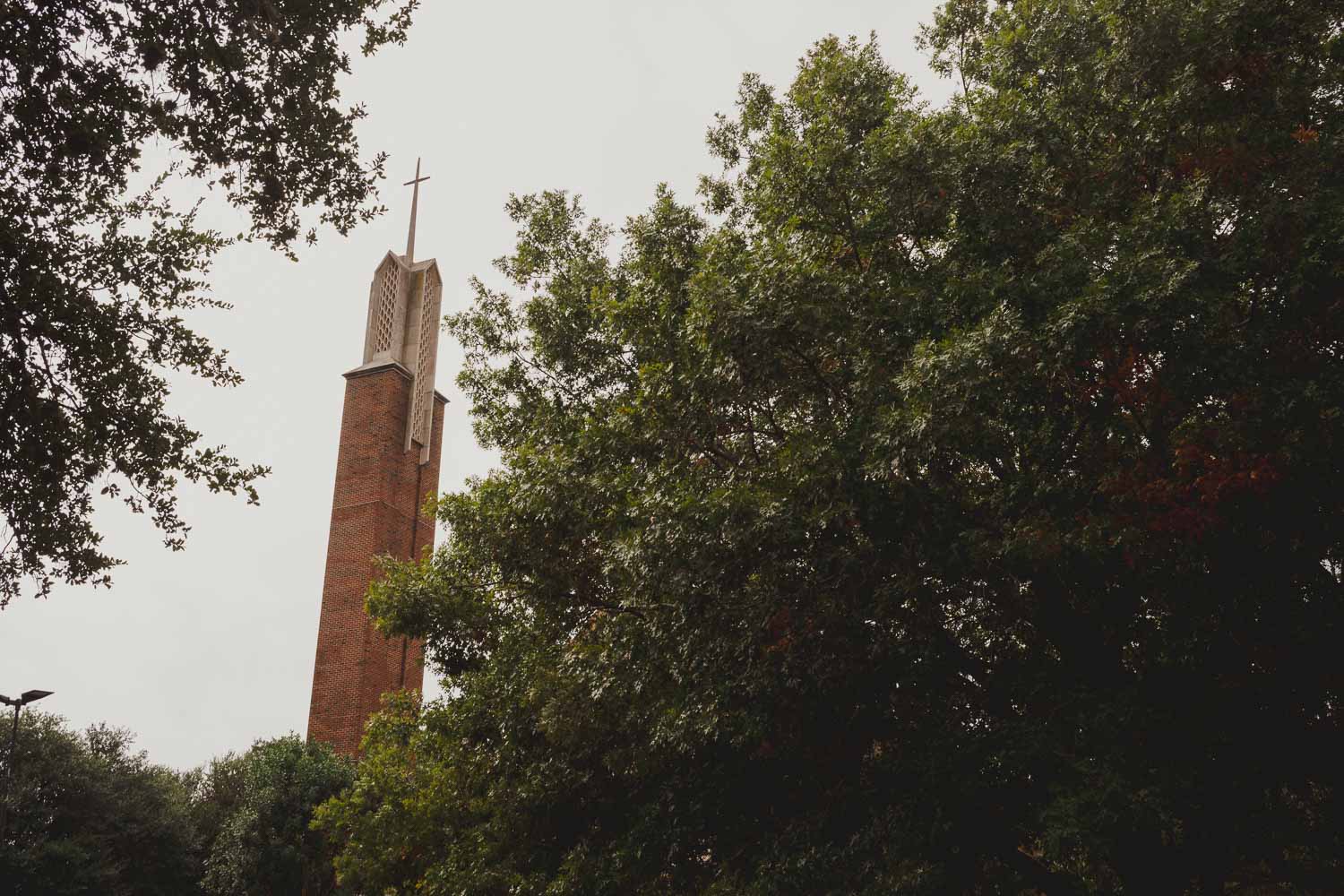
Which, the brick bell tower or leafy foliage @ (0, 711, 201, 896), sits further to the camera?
the brick bell tower

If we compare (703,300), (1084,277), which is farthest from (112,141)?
(1084,277)

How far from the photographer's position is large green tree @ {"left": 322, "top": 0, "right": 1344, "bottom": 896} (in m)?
7.51

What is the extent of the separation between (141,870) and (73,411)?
22.0 m

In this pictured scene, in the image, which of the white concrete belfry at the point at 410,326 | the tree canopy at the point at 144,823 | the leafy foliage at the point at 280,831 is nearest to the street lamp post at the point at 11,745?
the tree canopy at the point at 144,823

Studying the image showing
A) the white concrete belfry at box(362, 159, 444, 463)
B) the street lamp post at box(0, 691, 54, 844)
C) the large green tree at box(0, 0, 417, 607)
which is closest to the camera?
the large green tree at box(0, 0, 417, 607)

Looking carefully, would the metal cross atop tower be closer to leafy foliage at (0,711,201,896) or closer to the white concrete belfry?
the white concrete belfry

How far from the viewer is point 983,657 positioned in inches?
374

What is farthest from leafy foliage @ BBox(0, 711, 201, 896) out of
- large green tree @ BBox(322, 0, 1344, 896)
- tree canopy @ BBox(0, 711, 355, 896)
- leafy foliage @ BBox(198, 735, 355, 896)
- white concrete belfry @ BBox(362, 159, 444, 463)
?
large green tree @ BBox(322, 0, 1344, 896)

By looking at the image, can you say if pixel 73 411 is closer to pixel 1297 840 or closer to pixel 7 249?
pixel 7 249

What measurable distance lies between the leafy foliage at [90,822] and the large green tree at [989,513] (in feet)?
57.1

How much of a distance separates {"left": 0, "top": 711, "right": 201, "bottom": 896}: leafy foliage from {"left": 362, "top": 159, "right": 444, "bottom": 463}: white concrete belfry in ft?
37.3

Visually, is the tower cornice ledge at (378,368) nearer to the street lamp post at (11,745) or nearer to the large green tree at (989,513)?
the street lamp post at (11,745)

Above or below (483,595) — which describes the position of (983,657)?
A: below

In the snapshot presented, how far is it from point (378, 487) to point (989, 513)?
22819mm
